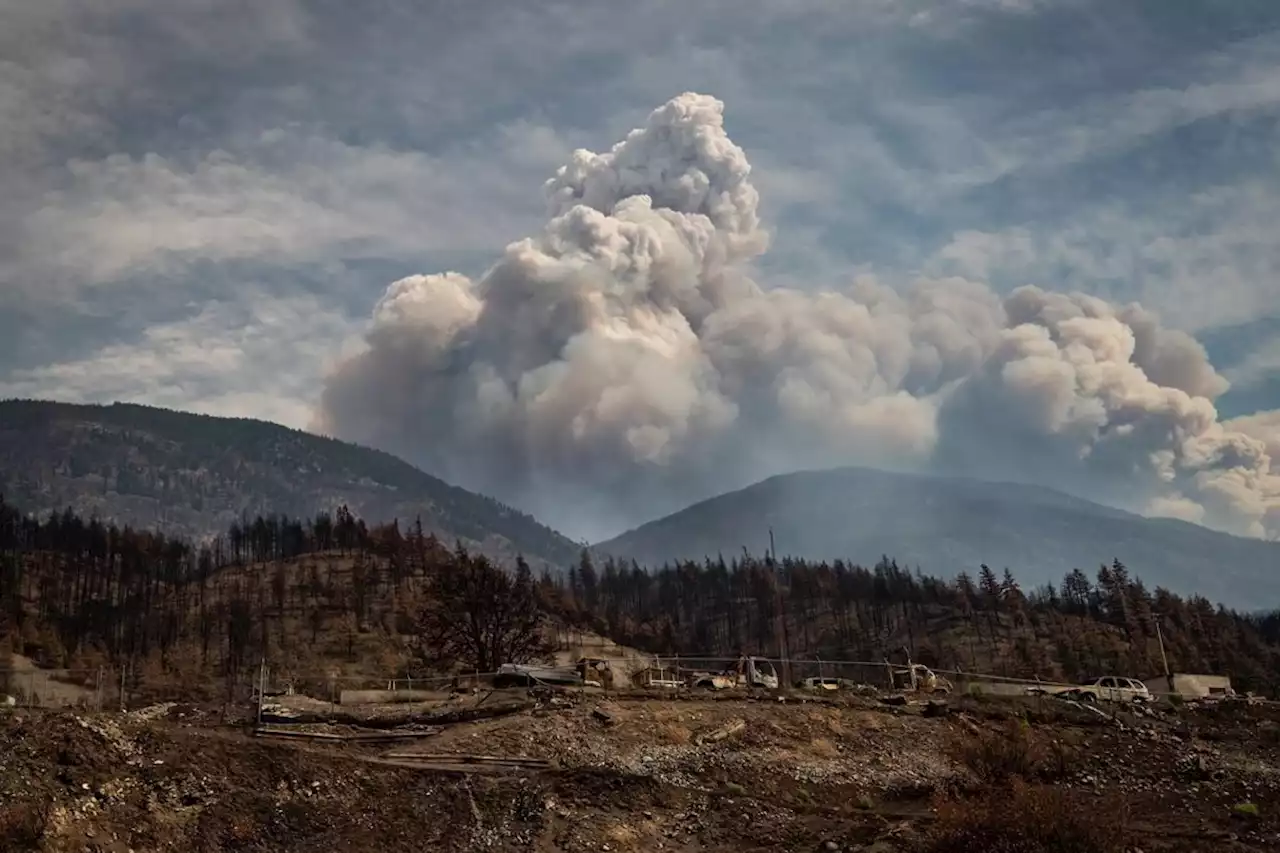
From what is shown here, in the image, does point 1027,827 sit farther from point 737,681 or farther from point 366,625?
point 366,625

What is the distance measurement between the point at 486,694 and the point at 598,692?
492 centimetres

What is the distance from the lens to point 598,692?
47031mm

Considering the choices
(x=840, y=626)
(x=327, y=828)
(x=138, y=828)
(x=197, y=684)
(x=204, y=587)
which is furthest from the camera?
(x=840, y=626)

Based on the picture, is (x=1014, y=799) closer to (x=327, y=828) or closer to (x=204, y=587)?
(x=327, y=828)

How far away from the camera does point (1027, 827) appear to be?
25969 millimetres

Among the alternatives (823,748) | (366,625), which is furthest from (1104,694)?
(366,625)

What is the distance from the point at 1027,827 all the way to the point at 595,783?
13.6 metres

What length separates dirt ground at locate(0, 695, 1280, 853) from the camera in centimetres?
2867

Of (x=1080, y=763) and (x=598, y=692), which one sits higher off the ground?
(x=598, y=692)

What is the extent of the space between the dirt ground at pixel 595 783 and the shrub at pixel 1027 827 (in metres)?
1.61

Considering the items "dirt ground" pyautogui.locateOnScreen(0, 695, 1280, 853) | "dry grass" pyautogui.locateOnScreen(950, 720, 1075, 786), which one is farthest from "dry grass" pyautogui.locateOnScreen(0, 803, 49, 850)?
"dry grass" pyautogui.locateOnScreen(950, 720, 1075, 786)

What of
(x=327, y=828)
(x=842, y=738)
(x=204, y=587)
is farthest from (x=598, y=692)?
(x=204, y=587)

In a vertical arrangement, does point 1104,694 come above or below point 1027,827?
above

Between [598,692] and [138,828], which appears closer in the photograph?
[138,828]
